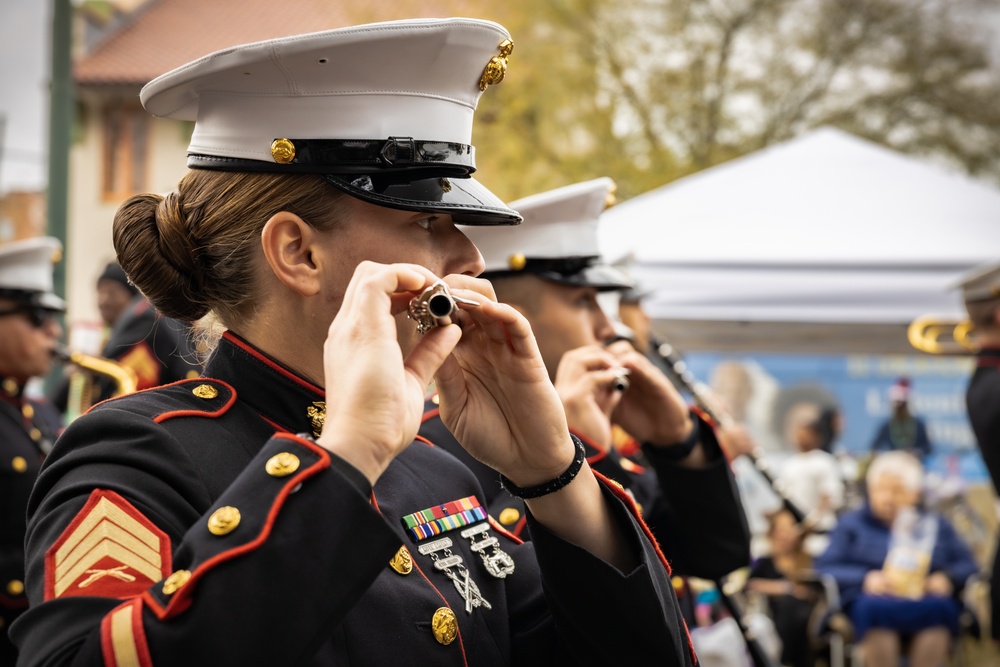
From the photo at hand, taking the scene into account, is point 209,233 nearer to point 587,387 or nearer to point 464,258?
point 464,258

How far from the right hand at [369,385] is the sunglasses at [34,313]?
16.7ft

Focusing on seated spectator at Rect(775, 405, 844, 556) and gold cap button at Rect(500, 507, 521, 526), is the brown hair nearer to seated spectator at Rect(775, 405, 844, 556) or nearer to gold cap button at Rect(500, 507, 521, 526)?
gold cap button at Rect(500, 507, 521, 526)

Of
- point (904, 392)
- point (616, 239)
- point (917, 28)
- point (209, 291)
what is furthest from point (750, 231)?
point (917, 28)

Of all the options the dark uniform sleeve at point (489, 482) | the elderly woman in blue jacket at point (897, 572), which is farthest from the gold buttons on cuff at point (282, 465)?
the elderly woman in blue jacket at point (897, 572)

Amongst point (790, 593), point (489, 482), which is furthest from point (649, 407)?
point (790, 593)

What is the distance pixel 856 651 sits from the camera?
27.8ft

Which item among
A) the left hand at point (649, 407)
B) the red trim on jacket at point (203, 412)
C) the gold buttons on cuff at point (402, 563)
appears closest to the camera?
the red trim on jacket at point (203, 412)

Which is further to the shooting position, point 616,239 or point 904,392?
point 904,392

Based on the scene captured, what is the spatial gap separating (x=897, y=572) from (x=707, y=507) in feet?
17.6

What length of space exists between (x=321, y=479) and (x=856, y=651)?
771cm

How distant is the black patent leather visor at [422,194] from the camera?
1859 mm

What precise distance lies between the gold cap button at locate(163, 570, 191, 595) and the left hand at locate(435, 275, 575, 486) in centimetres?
61

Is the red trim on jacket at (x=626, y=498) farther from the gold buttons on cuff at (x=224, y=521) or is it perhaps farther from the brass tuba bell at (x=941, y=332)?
the brass tuba bell at (x=941, y=332)

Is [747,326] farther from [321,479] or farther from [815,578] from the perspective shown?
[321,479]
